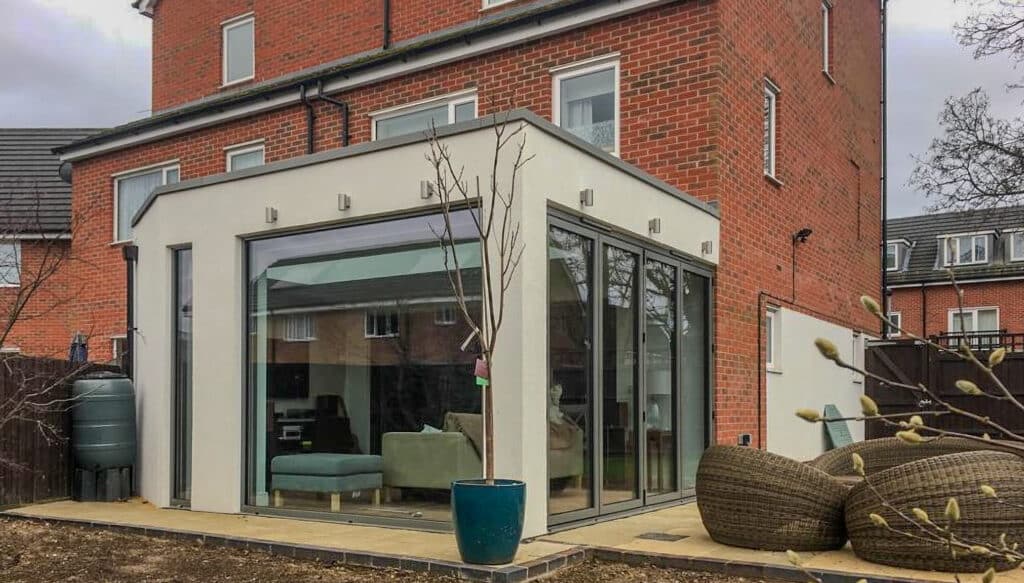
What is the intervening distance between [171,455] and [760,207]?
23.2 ft

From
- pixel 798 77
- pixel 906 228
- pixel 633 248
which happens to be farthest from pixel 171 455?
pixel 906 228

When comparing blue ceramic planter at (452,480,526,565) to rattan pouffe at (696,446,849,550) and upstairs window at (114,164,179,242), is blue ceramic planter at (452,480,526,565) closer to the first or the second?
rattan pouffe at (696,446,849,550)

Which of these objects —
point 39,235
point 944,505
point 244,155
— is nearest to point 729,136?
point 944,505

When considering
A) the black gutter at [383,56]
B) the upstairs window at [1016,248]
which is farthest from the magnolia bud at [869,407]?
the upstairs window at [1016,248]

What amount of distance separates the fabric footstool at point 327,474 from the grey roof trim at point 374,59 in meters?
5.71

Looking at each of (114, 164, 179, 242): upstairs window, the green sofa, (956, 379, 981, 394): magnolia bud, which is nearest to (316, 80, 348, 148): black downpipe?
(114, 164, 179, 242): upstairs window

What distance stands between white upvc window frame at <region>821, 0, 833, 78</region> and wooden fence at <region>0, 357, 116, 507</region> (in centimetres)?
1066

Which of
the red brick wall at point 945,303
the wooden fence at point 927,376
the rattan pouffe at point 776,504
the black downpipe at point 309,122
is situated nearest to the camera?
the rattan pouffe at point 776,504

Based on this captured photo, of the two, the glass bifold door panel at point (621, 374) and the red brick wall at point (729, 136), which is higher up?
the red brick wall at point (729, 136)

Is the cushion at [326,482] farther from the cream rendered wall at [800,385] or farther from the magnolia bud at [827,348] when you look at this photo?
the magnolia bud at [827,348]

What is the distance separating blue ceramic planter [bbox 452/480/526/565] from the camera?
591 cm

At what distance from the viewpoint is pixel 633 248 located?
8562 millimetres

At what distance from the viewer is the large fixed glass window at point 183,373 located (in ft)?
29.3

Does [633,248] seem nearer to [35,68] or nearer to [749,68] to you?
[749,68]
